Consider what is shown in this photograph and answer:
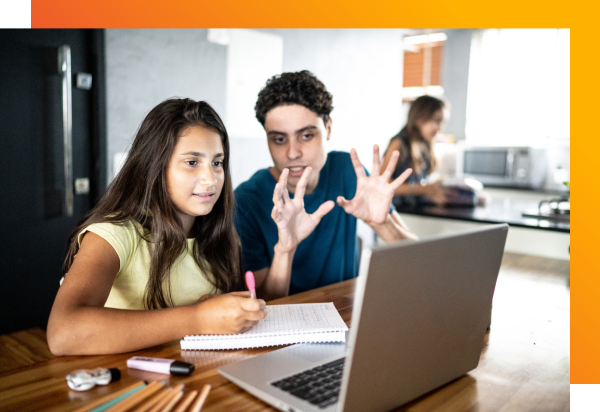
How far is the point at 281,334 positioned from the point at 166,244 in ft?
1.43

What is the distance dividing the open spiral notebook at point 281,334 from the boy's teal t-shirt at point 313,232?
59 centimetres

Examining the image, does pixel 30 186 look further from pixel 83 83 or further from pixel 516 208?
pixel 516 208

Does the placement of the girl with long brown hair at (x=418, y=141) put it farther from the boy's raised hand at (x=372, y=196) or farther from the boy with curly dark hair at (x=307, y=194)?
the boy's raised hand at (x=372, y=196)

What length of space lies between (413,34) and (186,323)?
5.66 m

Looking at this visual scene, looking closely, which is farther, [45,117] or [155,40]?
[155,40]

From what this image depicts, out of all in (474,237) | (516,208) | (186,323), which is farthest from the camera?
(516,208)

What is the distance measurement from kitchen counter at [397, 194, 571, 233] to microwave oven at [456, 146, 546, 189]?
158 cm

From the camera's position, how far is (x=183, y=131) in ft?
4.08

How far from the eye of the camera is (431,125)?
3164mm

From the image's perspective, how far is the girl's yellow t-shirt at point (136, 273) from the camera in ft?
3.59

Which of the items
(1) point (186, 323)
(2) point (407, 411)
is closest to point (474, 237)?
(2) point (407, 411)

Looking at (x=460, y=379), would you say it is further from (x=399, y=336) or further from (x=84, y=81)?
(x=84, y=81)

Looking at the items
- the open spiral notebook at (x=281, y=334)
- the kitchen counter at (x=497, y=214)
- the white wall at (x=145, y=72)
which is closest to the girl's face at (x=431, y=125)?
the kitchen counter at (x=497, y=214)

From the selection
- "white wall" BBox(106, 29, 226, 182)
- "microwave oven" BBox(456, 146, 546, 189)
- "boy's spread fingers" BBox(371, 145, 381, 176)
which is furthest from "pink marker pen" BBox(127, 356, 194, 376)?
"microwave oven" BBox(456, 146, 546, 189)
